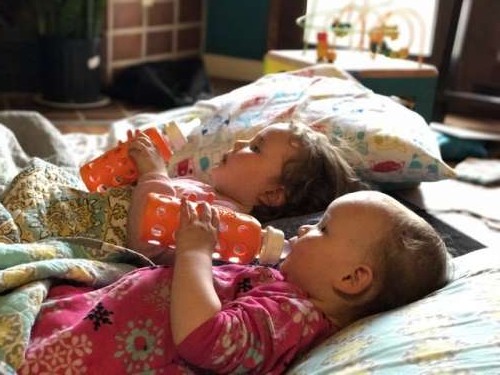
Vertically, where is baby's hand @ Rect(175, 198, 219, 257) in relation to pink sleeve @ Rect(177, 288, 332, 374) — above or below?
above

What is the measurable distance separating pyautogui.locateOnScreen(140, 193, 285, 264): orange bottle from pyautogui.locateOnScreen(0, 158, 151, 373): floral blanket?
90 mm

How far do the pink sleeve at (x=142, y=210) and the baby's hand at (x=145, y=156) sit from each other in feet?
0.07

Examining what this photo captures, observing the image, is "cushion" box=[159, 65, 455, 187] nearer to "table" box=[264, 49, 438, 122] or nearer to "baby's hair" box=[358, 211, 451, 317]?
"table" box=[264, 49, 438, 122]

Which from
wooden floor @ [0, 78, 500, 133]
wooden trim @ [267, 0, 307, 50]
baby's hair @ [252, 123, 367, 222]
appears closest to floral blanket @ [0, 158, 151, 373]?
baby's hair @ [252, 123, 367, 222]

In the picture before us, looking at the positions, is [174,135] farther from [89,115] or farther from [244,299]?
[89,115]

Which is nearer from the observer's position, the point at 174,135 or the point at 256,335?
the point at 256,335

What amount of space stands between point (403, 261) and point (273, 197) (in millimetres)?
394

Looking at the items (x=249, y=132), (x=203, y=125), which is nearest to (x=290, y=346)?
(x=249, y=132)

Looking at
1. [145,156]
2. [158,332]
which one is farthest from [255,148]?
[158,332]

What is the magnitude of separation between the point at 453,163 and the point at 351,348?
2.23 meters

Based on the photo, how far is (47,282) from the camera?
3.18 feet

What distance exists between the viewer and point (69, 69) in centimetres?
336

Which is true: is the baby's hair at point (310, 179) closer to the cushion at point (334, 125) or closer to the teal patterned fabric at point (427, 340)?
the cushion at point (334, 125)

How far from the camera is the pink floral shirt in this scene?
2.85 ft
